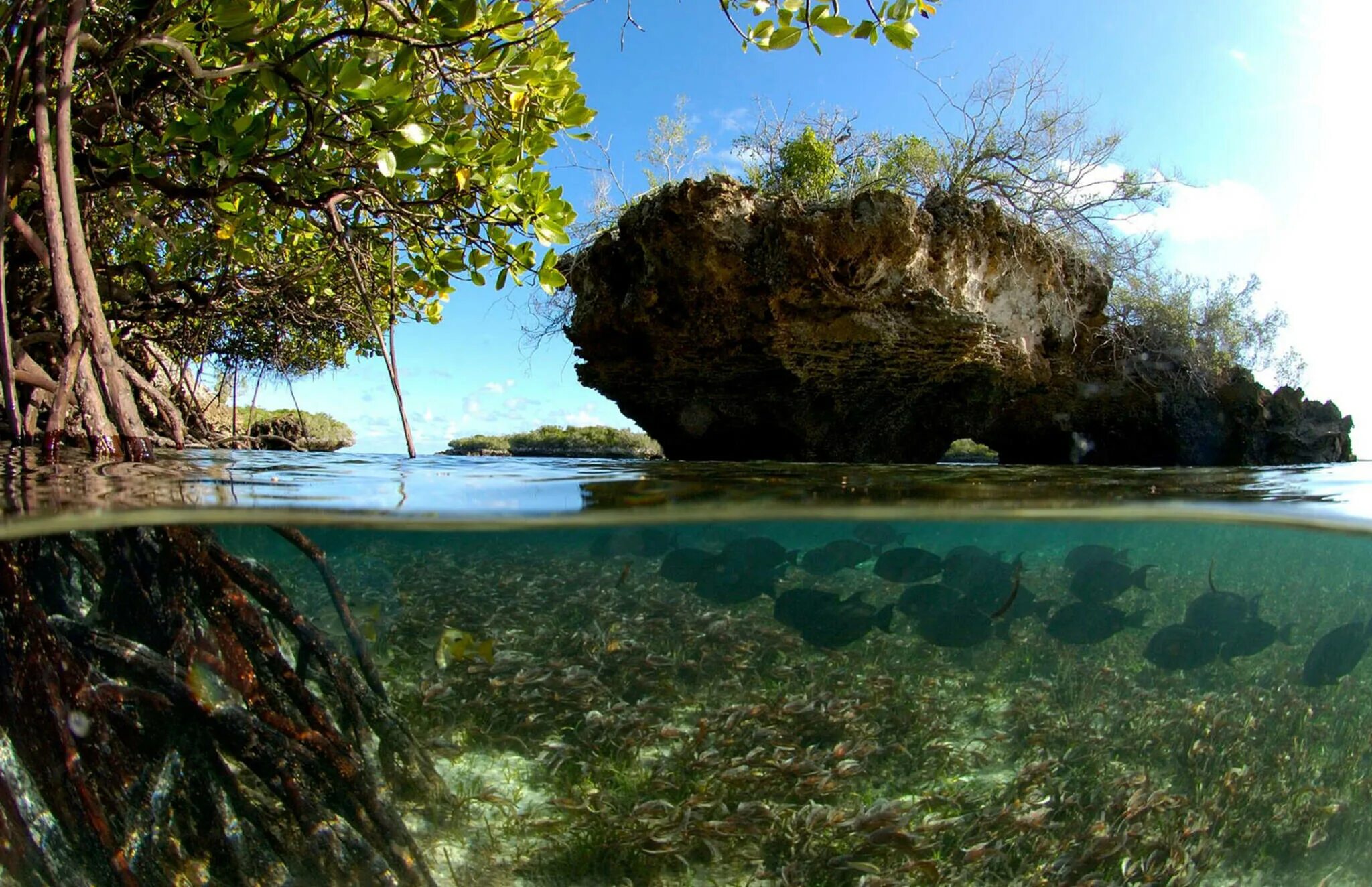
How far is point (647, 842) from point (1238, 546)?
196 inches

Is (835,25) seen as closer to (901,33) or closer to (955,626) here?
(901,33)

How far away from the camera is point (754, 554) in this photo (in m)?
4.20

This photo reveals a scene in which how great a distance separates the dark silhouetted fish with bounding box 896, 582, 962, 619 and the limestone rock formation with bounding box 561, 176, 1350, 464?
406 cm

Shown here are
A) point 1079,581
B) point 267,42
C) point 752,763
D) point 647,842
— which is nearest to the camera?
point 647,842

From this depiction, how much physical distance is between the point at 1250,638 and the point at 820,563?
109 inches

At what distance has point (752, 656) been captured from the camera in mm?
3729

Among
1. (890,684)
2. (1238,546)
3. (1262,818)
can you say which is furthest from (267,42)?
(1238,546)

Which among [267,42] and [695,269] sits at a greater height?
[267,42]

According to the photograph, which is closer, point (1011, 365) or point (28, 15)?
point (28, 15)

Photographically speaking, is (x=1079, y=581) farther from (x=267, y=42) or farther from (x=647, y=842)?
(x=267, y=42)

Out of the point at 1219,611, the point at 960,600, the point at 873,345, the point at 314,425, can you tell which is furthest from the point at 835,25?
the point at 314,425

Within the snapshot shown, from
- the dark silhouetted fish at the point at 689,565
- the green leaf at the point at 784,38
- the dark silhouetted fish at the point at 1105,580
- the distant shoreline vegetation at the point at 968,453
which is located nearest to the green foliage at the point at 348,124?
the green leaf at the point at 784,38

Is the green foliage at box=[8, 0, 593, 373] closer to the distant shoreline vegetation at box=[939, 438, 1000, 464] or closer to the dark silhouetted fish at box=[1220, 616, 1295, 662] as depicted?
the dark silhouetted fish at box=[1220, 616, 1295, 662]

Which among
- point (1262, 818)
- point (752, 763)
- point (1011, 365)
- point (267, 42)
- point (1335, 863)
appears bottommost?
point (1335, 863)
